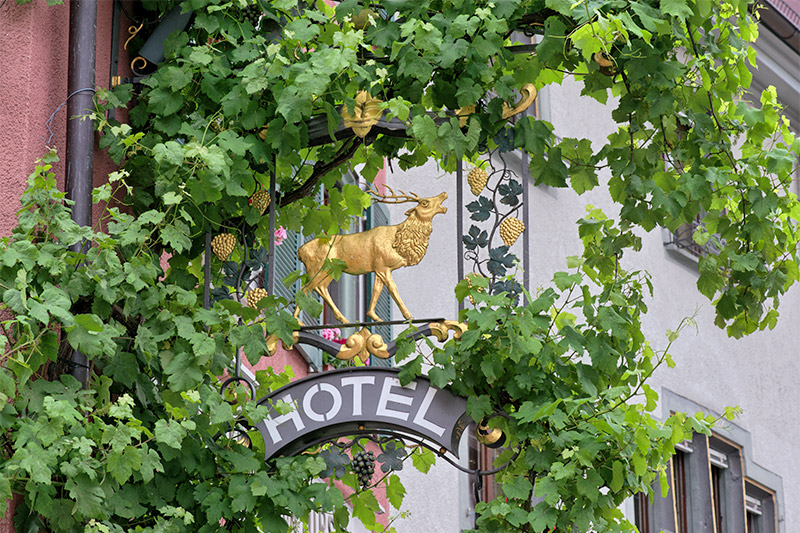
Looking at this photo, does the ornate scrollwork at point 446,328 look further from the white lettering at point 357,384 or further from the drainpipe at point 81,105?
the drainpipe at point 81,105

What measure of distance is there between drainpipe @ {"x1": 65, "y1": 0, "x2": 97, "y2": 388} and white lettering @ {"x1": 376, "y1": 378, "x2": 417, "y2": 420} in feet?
4.22

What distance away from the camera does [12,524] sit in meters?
6.86

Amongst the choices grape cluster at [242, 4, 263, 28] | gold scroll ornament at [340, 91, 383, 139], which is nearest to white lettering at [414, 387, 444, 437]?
gold scroll ornament at [340, 91, 383, 139]

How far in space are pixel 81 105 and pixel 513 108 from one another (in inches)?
66.3

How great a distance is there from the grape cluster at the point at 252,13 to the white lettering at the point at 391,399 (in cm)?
163

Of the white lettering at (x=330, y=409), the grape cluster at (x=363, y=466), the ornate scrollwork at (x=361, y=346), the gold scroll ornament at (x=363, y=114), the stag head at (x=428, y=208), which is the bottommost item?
the grape cluster at (x=363, y=466)

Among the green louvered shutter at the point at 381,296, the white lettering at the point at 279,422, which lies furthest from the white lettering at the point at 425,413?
the green louvered shutter at the point at 381,296

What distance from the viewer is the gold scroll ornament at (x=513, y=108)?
7609 millimetres

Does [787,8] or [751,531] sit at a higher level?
[787,8]

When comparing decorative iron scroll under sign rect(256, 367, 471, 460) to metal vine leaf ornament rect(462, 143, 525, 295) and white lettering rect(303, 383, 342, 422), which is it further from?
metal vine leaf ornament rect(462, 143, 525, 295)

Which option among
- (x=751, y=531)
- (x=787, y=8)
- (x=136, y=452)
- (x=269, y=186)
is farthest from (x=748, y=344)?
(x=136, y=452)

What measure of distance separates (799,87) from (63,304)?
35.5 ft

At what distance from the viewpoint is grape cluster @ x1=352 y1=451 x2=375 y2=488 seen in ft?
25.5

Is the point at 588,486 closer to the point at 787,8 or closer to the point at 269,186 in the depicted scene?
the point at 269,186
